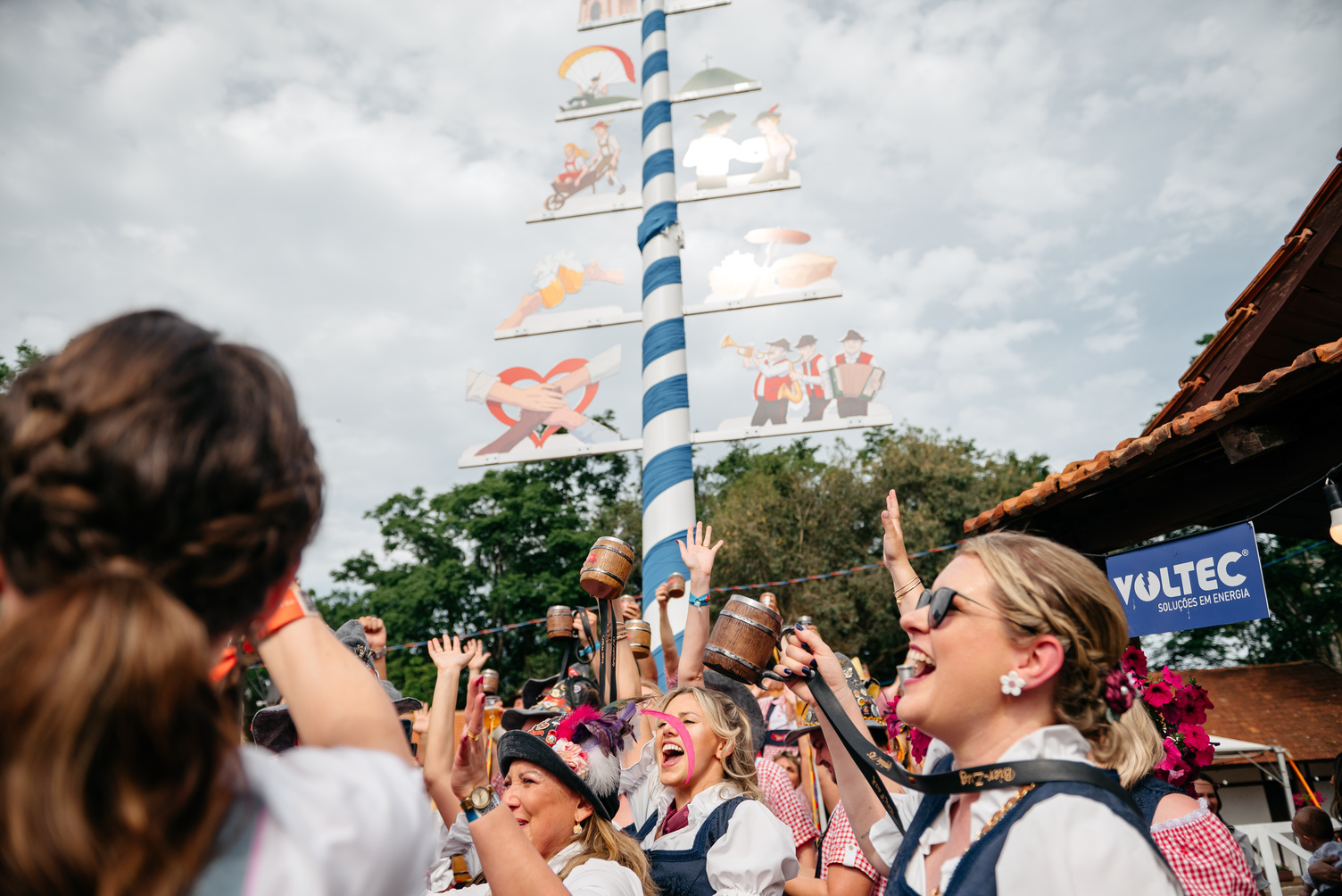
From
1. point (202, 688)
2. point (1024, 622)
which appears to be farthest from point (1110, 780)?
point (202, 688)

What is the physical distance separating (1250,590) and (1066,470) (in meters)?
1.21

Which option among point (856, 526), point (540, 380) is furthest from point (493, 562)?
point (540, 380)

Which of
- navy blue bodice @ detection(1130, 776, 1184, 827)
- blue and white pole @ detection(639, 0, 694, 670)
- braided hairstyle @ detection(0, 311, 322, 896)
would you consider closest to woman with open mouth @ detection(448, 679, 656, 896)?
braided hairstyle @ detection(0, 311, 322, 896)

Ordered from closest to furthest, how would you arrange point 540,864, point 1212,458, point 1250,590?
point 540,864 → point 1250,590 → point 1212,458

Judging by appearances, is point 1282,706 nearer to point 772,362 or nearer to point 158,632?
point 772,362

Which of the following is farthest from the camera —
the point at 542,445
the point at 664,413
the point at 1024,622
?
the point at 542,445

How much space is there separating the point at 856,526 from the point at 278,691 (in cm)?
1960

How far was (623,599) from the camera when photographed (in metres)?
4.71

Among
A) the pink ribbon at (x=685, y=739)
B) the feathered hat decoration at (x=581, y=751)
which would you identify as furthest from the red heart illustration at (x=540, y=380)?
the pink ribbon at (x=685, y=739)

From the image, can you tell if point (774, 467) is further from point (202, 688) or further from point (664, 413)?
point (202, 688)

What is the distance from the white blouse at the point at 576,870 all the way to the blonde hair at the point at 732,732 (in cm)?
64

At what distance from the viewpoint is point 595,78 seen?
34.6 ft

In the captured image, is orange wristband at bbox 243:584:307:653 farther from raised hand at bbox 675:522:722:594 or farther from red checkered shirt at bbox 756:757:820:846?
red checkered shirt at bbox 756:757:820:846

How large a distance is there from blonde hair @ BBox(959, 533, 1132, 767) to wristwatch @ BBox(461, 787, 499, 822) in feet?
3.86
